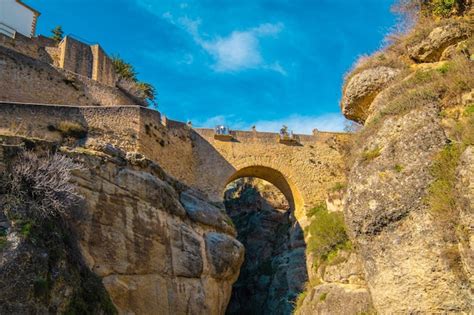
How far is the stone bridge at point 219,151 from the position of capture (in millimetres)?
17859

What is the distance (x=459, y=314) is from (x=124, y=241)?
8380mm

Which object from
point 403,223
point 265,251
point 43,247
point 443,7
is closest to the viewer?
point 43,247

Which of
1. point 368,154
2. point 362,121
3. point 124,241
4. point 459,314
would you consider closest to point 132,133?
point 124,241

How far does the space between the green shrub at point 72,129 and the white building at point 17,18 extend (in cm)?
1156

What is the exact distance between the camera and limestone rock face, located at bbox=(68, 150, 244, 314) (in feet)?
40.1

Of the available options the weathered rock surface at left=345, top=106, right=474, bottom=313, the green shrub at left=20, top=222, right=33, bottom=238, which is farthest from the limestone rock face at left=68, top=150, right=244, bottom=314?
the weathered rock surface at left=345, top=106, right=474, bottom=313

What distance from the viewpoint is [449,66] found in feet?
36.4

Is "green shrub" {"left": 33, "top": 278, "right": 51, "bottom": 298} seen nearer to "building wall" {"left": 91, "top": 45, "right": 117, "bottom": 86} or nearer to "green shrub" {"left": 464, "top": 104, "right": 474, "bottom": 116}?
"green shrub" {"left": 464, "top": 104, "right": 474, "bottom": 116}

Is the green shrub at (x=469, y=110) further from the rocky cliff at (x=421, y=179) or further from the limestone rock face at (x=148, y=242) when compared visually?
the limestone rock face at (x=148, y=242)

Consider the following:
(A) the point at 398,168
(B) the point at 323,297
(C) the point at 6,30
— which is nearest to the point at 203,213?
(B) the point at 323,297

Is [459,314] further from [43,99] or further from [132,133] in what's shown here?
[43,99]

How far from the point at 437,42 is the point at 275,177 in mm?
13609

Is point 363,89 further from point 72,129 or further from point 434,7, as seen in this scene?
point 72,129

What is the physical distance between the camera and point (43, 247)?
9.47 m
